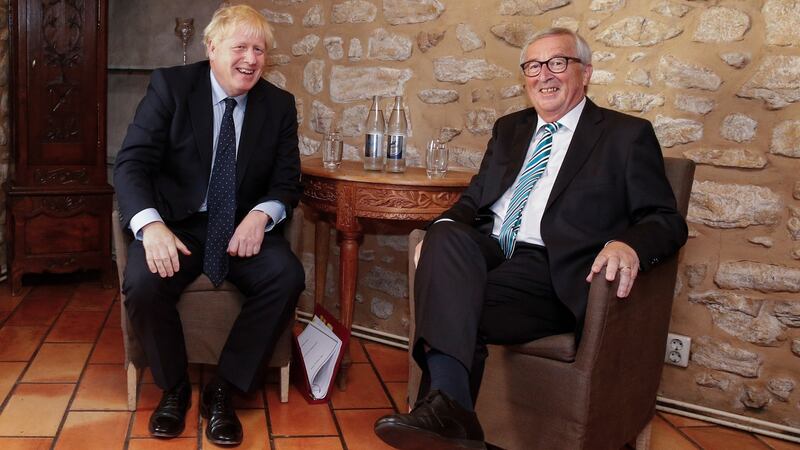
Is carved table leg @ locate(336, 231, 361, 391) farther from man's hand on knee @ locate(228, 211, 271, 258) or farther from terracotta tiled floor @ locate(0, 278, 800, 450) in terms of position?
man's hand on knee @ locate(228, 211, 271, 258)

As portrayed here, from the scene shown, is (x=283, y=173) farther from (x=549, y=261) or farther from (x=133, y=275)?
(x=549, y=261)

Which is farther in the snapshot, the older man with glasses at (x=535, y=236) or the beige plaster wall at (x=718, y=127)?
the beige plaster wall at (x=718, y=127)

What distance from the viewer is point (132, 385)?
91.7 inches

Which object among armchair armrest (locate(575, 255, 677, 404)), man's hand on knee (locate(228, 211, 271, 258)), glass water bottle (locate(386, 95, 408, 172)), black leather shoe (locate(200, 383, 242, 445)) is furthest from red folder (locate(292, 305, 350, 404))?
armchair armrest (locate(575, 255, 677, 404))

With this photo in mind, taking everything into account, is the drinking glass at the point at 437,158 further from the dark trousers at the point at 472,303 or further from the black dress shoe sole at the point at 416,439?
the black dress shoe sole at the point at 416,439

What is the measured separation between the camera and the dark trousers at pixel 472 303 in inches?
71.2

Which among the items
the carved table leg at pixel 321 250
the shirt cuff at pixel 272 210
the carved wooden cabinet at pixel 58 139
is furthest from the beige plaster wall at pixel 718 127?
the carved wooden cabinet at pixel 58 139

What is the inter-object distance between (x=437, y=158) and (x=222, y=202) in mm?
813

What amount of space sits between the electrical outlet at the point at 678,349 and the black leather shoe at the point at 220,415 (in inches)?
56.6

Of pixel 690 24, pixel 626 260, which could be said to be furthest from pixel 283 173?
pixel 690 24

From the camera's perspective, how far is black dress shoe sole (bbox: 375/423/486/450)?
1621 mm

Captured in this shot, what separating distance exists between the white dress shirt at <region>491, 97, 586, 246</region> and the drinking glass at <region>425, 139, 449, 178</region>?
0.50 metres

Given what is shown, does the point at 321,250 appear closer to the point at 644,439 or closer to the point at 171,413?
the point at 171,413

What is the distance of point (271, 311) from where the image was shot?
7.49ft
